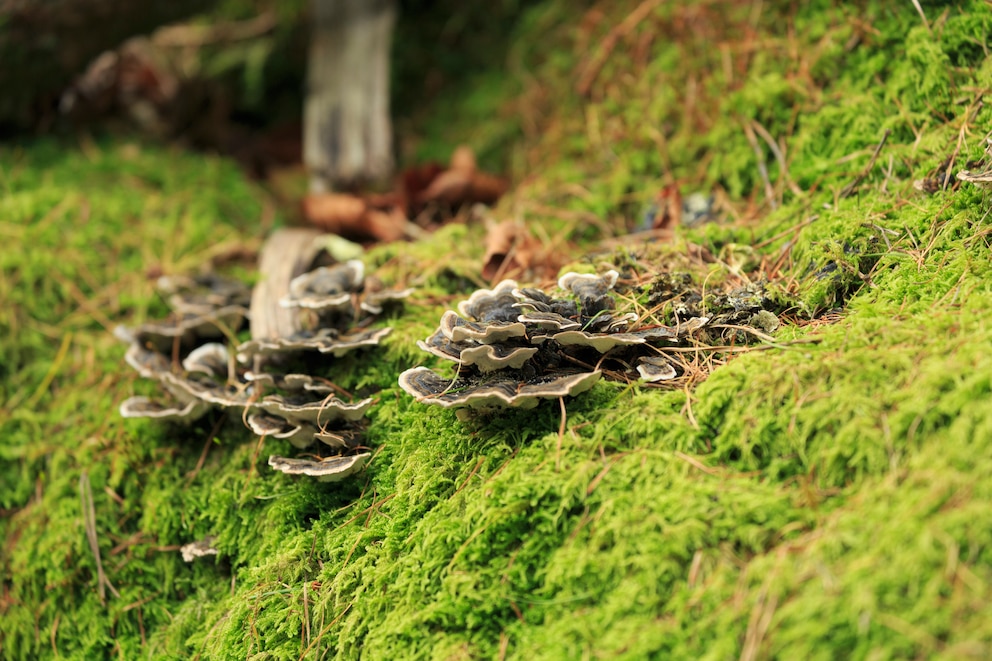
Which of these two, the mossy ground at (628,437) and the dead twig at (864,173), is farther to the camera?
the dead twig at (864,173)

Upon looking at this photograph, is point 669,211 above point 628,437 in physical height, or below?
above

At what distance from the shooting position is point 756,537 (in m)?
2.15

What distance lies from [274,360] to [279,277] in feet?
2.09

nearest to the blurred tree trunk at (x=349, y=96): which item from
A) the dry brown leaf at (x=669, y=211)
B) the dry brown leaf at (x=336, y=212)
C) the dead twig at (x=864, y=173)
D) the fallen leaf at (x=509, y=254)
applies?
the dry brown leaf at (x=336, y=212)

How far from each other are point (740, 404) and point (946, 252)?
1.13 meters

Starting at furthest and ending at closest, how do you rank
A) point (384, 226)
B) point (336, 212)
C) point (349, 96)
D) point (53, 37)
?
point (349, 96) < point (53, 37) < point (336, 212) < point (384, 226)

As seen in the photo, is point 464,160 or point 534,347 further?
point 464,160

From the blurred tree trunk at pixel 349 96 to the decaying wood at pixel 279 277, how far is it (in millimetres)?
987

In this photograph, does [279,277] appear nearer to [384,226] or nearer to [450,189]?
[384,226]

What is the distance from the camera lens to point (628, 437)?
8.43 feet

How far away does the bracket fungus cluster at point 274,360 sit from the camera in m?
3.01

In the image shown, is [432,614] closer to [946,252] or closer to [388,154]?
[946,252]

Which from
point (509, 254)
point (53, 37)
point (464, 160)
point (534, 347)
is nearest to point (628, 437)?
point (534, 347)

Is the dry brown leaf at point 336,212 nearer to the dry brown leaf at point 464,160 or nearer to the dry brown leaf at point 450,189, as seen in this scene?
the dry brown leaf at point 450,189
